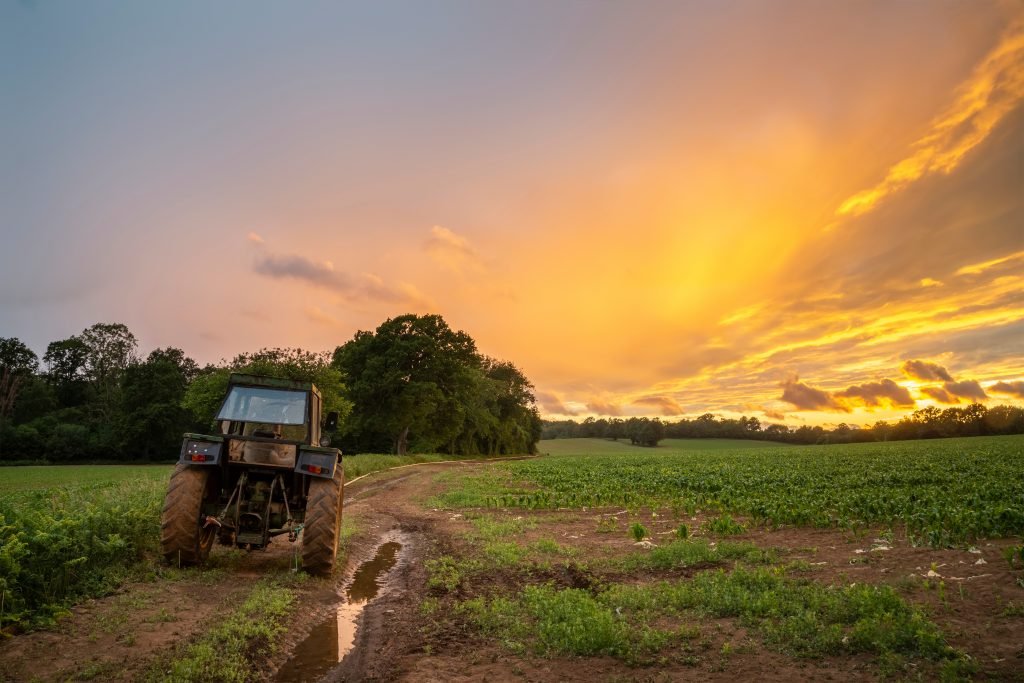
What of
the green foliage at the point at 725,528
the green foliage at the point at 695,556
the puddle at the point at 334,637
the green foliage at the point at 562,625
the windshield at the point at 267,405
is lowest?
the puddle at the point at 334,637

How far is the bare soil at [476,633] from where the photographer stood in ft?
16.8

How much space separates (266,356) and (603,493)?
1398 inches

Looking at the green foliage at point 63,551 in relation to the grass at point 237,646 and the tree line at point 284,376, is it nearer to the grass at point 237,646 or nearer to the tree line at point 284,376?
the grass at point 237,646

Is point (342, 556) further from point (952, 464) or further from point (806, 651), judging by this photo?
point (952, 464)

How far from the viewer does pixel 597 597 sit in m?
7.51

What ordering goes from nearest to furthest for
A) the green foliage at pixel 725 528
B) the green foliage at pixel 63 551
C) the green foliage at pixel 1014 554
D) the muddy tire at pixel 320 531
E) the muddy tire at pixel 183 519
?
the green foliage at pixel 63 551 < the green foliage at pixel 1014 554 < the muddy tire at pixel 183 519 < the muddy tire at pixel 320 531 < the green foliage at pixel 725 528

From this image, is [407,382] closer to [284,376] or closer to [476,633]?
[284,376]

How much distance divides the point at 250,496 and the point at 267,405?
71.4 inches

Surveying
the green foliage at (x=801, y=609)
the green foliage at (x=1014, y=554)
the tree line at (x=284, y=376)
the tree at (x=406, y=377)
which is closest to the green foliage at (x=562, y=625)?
the green foliage at (x=801, y=609)

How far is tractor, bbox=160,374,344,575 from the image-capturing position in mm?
8477

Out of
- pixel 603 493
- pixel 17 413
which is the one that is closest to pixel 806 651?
pixel 603 493

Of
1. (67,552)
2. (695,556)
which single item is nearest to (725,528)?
(695,556)

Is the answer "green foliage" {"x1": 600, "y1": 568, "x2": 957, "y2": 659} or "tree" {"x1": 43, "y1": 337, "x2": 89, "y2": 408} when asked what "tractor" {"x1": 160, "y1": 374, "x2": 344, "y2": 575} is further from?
"tree" {"x1": 43, "y1": 337, "x2": 89, "y2": 408}

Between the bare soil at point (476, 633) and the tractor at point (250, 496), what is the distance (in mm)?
528
